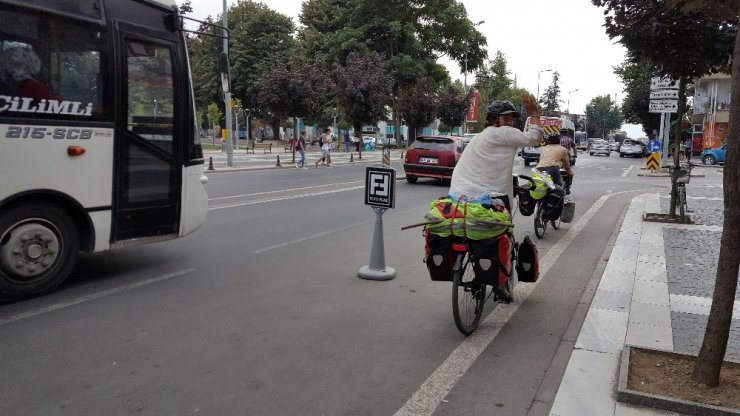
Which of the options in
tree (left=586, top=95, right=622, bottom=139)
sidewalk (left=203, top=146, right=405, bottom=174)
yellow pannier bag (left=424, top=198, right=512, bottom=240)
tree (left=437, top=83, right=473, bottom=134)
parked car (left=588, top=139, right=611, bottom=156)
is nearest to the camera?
yellow pannier bag (left=424, top=198, right=512, bottom=240)

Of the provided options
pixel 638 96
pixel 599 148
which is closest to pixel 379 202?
pixel 638 96

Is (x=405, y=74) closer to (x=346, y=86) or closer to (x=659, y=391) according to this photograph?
(x=346, y=86)

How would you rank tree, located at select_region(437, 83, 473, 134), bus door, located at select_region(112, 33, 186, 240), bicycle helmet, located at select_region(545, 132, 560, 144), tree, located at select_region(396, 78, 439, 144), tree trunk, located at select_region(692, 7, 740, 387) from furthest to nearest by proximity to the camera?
tree, located at select_region(437, 83, 473, 134) → tree, located at select_region(396, 78, 439, 144) → bicycle helmet, located at select_region(545, 132, 560, 144) → bus door, located at select_region(112, 33, 186, 240) → tree trunk, located at select_region(692, 7, 740, 387)

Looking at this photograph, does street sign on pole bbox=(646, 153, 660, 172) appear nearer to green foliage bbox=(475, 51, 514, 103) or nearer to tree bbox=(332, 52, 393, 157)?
tree bbox=(332, 52, 393, 157)

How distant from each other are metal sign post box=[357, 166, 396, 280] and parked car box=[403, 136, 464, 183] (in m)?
11.9

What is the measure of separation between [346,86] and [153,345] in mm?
33504

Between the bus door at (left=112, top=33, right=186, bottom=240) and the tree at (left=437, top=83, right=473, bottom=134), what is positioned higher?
the tree at (left=437, top=83, right=473, bottom=134)

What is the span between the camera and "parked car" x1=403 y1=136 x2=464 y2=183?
1873 centimetres

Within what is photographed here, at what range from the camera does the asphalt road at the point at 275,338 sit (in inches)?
145

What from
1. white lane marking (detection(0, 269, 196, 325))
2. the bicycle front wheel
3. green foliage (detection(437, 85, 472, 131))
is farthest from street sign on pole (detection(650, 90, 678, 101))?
green foliage (detection(437, 85, 472, 131))

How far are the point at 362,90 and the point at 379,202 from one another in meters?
31.0

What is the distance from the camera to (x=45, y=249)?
5684 mm

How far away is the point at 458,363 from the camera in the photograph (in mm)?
4348

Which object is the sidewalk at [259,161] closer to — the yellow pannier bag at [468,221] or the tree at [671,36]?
the tree at [671,36]
